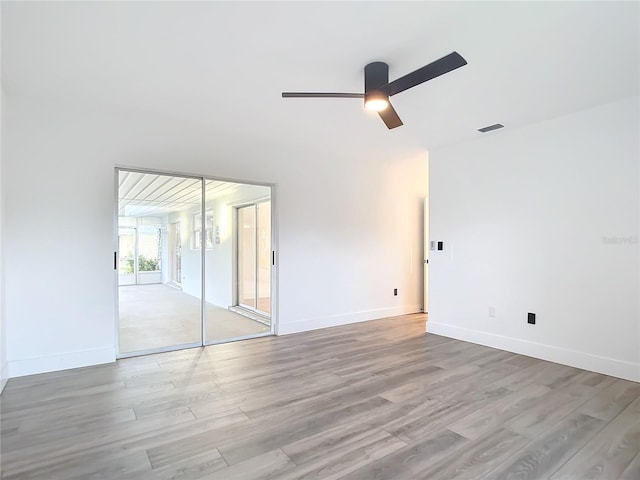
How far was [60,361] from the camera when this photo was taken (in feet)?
11.2

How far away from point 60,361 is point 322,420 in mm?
2718

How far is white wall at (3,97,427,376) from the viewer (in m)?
3.30

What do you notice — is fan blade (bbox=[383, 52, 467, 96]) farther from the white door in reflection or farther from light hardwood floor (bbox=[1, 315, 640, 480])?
the white door in reflection

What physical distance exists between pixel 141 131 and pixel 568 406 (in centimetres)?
473

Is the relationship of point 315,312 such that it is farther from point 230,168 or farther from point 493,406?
point 493,406

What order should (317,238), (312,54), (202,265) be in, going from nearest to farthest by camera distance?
(312,54), (202,265), (317,238)

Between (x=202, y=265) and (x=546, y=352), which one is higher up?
(x=202, y=265)

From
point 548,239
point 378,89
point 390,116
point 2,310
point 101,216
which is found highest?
point 378,89

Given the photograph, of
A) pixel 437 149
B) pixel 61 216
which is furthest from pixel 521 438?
pixel 61 216

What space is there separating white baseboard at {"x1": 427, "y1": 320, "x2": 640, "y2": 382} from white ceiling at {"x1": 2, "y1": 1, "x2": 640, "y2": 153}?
2485 mm

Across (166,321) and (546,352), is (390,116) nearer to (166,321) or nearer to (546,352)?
(546,352)

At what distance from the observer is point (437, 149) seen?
496 cm

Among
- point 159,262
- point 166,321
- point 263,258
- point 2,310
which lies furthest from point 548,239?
point 159,262

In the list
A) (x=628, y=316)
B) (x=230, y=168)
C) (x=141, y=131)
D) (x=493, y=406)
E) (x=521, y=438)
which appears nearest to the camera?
(x=521, y=438)
